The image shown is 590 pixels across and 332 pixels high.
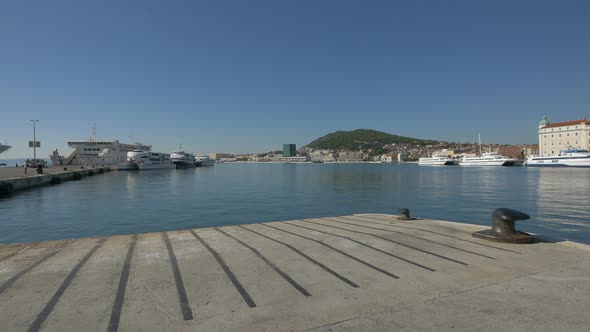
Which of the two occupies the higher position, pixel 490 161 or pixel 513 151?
pixel 513 151

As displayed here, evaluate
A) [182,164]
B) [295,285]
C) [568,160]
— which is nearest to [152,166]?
[182,164]

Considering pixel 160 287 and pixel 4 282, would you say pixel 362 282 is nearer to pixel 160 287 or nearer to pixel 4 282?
pixel 160 287

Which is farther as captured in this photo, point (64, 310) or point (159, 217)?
Answer: point (159, 217)

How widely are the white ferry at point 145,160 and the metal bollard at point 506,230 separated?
102873mm

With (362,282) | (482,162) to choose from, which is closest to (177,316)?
(362,282)

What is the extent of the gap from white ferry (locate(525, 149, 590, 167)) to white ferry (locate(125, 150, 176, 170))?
137304 mm

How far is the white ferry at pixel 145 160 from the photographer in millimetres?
94438

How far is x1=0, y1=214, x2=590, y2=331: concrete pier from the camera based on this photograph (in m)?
3.58

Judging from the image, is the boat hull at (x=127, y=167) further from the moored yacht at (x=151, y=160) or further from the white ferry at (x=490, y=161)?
the white ferry at (x=490, y=161)

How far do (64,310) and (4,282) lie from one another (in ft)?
6.63

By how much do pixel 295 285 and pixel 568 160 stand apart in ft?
424

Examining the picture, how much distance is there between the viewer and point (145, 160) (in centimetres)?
9700

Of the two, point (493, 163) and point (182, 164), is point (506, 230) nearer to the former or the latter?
point (182, 164)

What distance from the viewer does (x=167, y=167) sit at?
112188 millimetres
